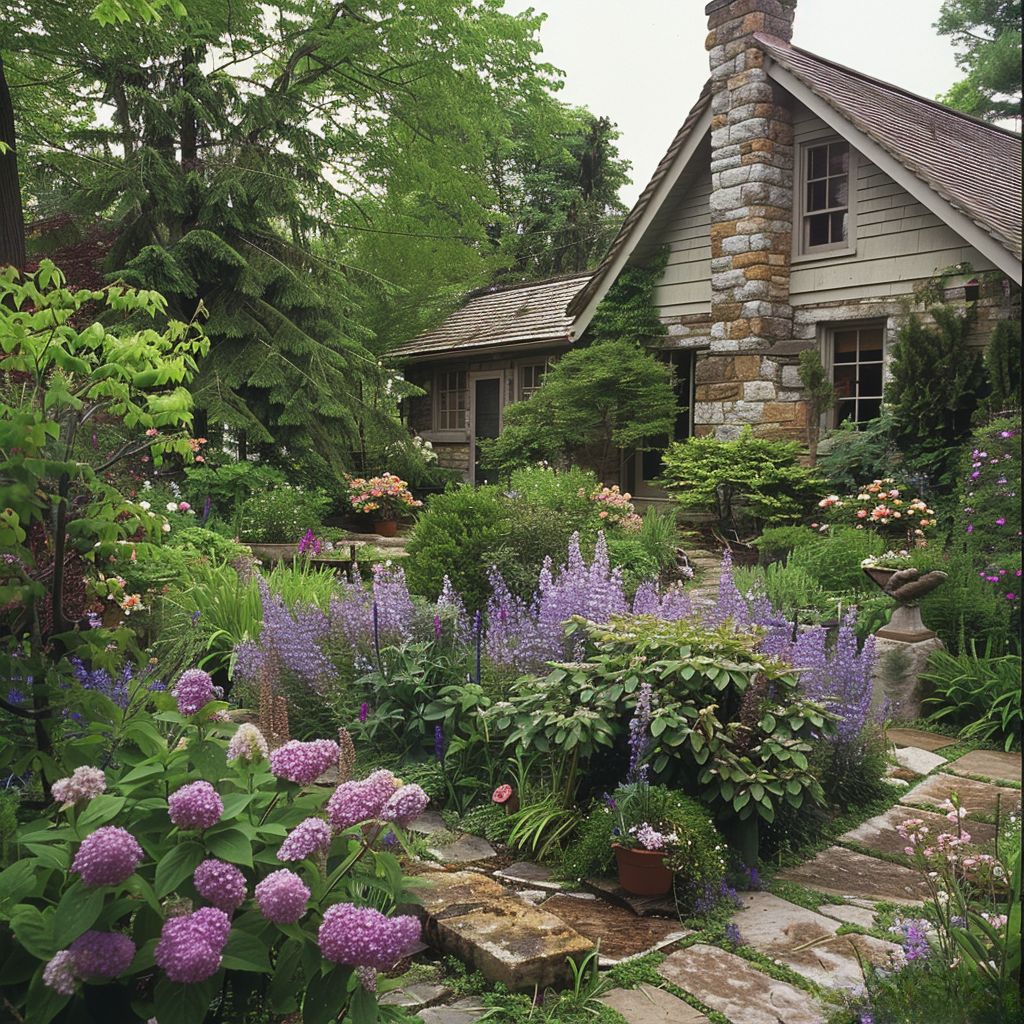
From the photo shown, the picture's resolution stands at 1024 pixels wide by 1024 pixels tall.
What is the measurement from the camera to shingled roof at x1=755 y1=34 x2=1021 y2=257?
893 centimetres

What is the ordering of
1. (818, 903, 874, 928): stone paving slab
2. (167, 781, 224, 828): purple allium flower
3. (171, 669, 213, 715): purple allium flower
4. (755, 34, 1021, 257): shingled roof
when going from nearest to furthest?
(167, 781, 224, 828): purple allium flower, (171, 669, 213, 715): purple allium flower, (818, 903, 874, 928): stone paving slab, (755, 34, 1021, 257): shingled roof

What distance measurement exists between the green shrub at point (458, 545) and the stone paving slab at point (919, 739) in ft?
9.48

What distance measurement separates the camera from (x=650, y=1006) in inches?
102

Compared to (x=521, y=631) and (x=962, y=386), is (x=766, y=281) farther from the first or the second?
(x=521, y=631)

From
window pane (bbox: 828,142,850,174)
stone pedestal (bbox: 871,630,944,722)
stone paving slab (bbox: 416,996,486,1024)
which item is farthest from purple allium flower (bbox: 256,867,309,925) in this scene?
window pane (bbox: 828,142,850,174)

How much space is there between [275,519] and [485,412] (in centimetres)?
681

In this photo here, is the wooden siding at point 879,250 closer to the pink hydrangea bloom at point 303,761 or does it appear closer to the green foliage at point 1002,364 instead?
the green foliage at point 1002,364

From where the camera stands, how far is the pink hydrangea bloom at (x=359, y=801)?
1.85 meters

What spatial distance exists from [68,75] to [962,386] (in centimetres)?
1250

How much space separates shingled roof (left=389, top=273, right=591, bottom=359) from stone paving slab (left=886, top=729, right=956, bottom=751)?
9.18m

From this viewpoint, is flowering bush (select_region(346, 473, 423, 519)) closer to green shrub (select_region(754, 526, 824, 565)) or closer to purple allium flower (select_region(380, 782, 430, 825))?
green shrub (select_region(754, 526, 824, 565))

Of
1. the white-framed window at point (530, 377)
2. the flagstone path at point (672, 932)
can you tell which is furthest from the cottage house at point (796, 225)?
the flagstone path at point (672, 932)

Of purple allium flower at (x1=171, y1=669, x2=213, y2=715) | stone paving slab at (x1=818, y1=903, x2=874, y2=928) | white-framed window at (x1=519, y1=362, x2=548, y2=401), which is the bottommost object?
stone paving slab at (x1=818, y1=903, x2=874, y2=928)

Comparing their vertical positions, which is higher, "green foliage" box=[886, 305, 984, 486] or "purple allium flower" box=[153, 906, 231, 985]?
"green foliage" box=[886, 305, 984, 486]
